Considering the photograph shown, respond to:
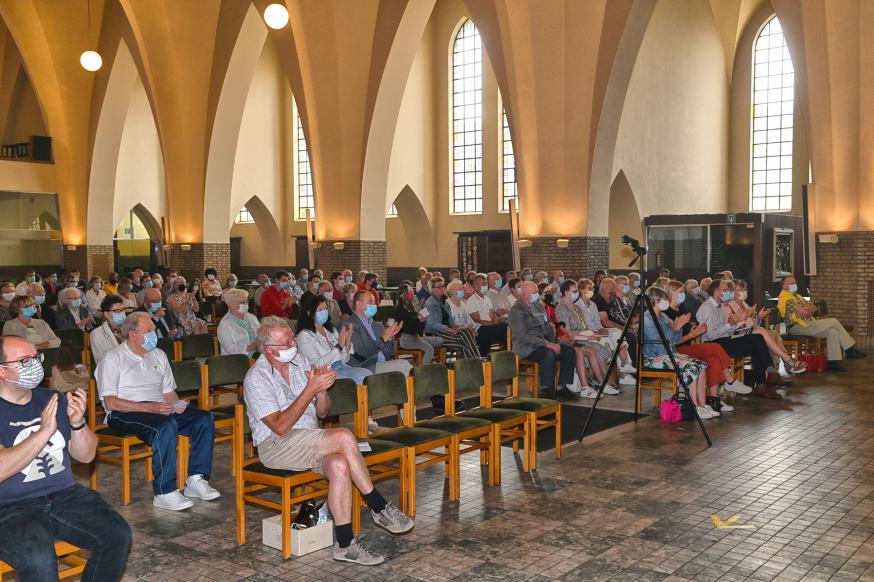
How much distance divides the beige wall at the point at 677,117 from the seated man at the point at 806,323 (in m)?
12.9

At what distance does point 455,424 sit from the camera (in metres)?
6.01

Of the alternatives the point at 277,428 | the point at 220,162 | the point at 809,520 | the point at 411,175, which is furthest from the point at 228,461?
the point at 411,175

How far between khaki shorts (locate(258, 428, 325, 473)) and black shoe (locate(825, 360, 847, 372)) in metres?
9.26

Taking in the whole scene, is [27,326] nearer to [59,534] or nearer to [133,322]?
[133,322]

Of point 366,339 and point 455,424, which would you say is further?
point 366,339

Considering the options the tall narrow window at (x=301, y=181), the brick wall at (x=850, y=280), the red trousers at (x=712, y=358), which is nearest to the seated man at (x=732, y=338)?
the red trousers at (x=712, y=358)

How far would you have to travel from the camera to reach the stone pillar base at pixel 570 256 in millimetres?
15883

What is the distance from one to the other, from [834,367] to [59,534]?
1088 centimetres

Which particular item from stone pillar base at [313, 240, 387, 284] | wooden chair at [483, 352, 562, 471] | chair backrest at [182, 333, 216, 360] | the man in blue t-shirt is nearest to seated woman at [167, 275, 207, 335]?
chair backrest at [182, 333, 216, 360]

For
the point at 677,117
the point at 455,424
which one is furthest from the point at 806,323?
the point at 677,117

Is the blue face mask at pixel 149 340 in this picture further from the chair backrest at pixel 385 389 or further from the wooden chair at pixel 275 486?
the chair backrest at pixel 385 389

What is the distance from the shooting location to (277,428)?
15.9 ft

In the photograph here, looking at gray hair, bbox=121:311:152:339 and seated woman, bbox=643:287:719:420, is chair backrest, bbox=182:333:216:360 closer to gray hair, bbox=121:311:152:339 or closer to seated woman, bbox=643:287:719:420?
gray hair, bbox=121:311:152:339

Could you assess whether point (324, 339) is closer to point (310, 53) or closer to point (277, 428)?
point (277, 428)
